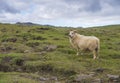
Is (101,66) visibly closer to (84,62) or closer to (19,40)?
(84,62)

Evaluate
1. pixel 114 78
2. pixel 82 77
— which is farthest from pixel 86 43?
pixel 114 78

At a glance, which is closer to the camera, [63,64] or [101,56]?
[63,64]

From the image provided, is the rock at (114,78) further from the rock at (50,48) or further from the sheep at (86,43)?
the rock at (50,48)

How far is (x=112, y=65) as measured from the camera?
27719mm

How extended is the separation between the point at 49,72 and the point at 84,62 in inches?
140

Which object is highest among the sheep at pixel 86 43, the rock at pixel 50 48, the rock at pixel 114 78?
the sheep at pixel 86 43

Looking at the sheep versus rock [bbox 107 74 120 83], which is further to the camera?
the sheep

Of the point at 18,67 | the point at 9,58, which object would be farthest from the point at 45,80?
the point at 9,58

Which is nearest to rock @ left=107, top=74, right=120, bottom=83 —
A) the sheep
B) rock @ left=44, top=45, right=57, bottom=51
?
the sheep

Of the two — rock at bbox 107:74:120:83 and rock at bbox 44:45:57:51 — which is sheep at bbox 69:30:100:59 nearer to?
rock at bbox 44:45:57:51

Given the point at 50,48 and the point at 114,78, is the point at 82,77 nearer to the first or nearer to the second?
the point at 114,78

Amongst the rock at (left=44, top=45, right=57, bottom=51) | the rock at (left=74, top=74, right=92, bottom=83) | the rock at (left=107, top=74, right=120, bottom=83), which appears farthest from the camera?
the rock at (left=44, top=45, right=57, bottom=51)

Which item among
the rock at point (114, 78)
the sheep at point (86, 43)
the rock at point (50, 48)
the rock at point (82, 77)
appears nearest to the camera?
the rock at point (114, 78)

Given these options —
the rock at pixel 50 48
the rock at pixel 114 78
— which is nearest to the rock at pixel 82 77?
the rock at pixel 114 78
